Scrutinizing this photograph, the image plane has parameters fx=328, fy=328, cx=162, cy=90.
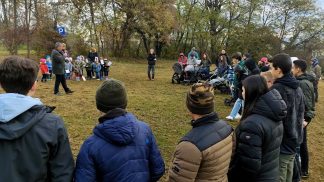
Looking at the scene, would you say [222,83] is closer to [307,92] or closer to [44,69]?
[307,92]

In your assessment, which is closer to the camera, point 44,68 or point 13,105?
point 13,105

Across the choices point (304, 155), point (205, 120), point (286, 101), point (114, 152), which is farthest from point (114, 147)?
point (304, 155)

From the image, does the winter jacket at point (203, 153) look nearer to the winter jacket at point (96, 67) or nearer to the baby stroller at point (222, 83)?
the baby stroller at point (222, 83)

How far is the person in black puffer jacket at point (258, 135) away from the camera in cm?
238

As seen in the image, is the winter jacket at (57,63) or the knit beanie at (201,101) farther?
the winter jacket at (57,63)

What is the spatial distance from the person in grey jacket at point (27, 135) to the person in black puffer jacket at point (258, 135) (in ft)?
4.10

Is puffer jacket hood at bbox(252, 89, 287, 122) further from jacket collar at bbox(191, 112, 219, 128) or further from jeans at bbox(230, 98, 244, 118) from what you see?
jeans at bbox(230, 98, 244, 118)

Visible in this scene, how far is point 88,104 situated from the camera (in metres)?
8.42

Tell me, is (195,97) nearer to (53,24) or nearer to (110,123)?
(110,123)

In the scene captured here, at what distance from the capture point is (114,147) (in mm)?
1917

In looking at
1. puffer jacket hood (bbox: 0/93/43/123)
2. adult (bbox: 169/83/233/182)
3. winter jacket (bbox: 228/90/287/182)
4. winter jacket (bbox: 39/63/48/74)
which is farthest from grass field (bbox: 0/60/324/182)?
puffer jacket hood (bbox: 0/93/43/123)

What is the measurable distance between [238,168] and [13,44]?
752 inches

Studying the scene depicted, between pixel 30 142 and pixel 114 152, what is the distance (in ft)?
1.56

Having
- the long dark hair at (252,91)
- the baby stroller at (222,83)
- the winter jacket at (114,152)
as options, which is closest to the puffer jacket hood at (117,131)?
the winter jacket at (114,152)
